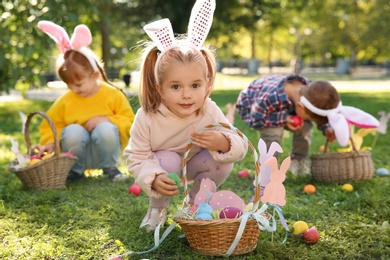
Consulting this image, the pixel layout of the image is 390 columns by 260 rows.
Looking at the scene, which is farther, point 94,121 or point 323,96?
point 94,121

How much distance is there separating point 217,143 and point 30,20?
521 centimetres

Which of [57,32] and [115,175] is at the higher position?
[57,32]

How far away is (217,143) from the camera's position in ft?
7.98

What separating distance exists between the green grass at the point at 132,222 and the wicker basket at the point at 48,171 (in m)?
0.08

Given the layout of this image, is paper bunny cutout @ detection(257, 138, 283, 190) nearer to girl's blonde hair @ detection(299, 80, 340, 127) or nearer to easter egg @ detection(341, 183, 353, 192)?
easter egg @ detection(341, 183, 353, 192)

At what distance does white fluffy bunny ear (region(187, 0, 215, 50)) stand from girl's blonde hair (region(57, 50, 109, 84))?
1.41 m

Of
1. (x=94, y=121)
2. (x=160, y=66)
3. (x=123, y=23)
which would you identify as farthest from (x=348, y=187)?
(x=123, y=23)

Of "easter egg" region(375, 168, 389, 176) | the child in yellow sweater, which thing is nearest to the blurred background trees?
the child in yellow sweater

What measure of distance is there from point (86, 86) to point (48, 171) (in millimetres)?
705

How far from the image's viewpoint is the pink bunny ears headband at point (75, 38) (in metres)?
3.70

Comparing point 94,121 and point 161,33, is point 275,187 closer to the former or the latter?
point 161,33

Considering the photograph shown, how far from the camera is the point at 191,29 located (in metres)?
2.50

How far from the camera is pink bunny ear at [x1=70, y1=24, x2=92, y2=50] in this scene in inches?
146

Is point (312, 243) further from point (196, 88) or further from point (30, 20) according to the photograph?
point (30, 20)
